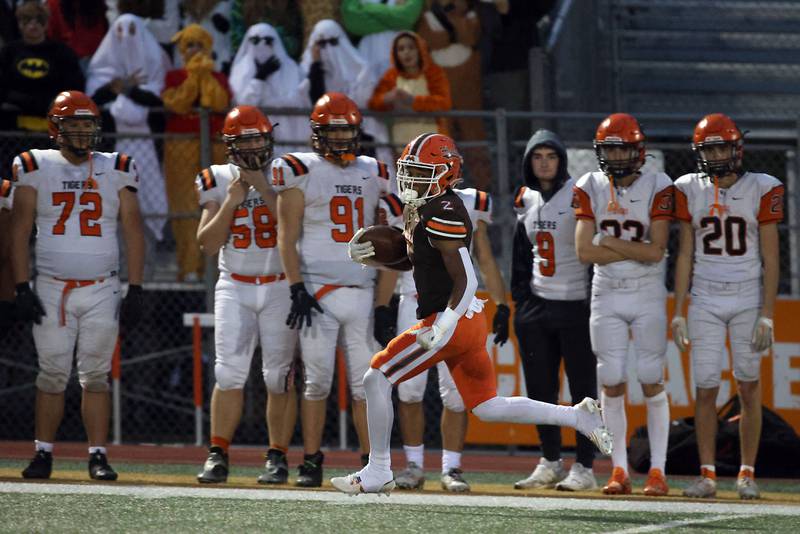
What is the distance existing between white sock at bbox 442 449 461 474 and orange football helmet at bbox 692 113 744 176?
6.41 feet

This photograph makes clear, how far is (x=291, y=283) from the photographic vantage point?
730 cm

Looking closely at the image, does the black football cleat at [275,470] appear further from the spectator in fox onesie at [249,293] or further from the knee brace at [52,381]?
the knee brace at [52,381]

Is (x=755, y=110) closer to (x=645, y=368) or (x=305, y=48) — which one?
(x=305, y=48)

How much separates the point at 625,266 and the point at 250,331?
1956 millimetres

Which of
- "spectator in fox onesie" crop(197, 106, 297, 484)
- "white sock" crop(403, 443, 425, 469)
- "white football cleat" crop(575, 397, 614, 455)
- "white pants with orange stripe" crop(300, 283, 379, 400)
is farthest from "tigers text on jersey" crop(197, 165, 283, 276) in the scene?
"white football cleat" crop(575, 397, 614, 455)

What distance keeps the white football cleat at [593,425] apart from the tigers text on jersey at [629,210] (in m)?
1.28

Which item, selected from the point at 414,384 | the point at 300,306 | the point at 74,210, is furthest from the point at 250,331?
the point at 74,210

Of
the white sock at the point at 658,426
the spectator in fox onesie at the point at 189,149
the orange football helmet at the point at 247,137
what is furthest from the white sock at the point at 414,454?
the spectator in fox onesie at the point at 189,149

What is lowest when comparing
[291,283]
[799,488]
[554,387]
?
[799,488]

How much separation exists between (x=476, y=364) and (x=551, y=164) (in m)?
1.93

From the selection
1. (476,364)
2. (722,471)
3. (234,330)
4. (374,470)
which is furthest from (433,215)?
(722,471)

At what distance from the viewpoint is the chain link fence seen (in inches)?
362

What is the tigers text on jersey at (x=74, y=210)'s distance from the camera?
24.5 ft

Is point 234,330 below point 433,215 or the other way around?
below
